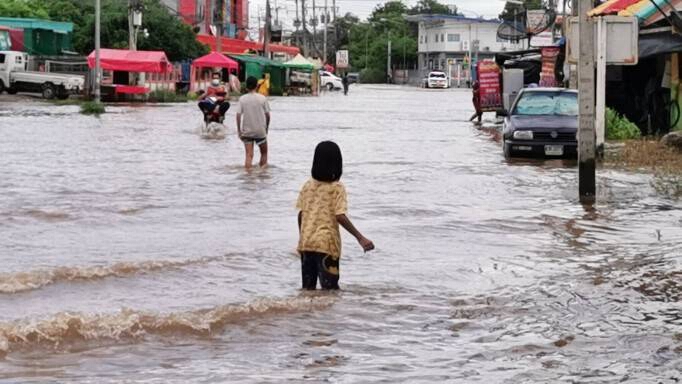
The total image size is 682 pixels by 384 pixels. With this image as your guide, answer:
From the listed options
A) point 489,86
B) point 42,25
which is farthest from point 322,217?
point 42,25

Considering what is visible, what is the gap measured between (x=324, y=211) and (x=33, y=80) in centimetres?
4596

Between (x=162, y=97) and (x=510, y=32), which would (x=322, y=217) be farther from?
(x=162, y=97)

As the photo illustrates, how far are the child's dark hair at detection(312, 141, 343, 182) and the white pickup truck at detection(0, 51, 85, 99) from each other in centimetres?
4492

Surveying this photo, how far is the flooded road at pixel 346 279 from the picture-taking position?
284 inches

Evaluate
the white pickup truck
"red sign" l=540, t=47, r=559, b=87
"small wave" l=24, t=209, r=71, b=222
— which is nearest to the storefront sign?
the white pickup truck

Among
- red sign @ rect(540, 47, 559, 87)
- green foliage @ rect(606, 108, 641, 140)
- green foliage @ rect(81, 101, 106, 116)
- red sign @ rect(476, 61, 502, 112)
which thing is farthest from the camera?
green foliage @ rect(81, 101, 106, 116)

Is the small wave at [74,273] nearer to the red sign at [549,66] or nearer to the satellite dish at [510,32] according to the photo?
the red sign at [549,66]

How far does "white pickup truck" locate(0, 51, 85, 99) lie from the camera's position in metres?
52.1

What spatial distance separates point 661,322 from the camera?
8383 millimetres

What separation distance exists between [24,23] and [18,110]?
2102 centimetres

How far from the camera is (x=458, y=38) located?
13050 centimetres

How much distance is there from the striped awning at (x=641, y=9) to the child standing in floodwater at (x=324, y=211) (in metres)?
17.9

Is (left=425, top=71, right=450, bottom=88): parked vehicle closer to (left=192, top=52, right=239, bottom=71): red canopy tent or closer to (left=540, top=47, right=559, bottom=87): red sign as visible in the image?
(left=192, top=52, right=239, bottom=71): red canopy tent

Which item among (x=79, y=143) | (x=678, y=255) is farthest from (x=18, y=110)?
(x=678, y=255)
